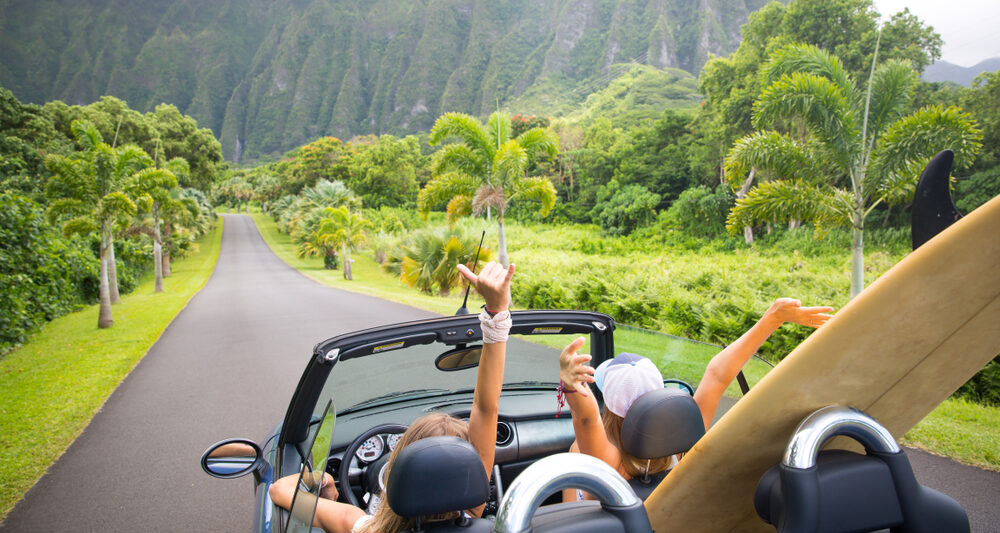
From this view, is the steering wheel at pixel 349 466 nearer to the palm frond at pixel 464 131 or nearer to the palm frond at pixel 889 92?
the palm frond at pixel 889 92

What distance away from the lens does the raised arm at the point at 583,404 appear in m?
1.43

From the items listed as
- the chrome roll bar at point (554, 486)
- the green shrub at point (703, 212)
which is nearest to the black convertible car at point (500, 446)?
the chrome roll bar at point (554, 486)

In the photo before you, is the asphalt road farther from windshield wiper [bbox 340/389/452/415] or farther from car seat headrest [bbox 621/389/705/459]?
car seat headrest [bbox 621/389/705/459]

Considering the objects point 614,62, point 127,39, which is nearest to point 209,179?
point 614,62

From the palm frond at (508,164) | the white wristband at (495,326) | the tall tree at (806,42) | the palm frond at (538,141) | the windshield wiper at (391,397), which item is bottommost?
the windshield wiper at (391,397)

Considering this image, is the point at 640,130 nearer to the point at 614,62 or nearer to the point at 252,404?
the point at 252,404

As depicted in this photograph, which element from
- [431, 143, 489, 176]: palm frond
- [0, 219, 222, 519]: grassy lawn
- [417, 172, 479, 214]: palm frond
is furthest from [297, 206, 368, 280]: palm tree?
[431, 143, 489, 176]: palm frond

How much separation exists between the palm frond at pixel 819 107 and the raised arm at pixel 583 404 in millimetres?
10307

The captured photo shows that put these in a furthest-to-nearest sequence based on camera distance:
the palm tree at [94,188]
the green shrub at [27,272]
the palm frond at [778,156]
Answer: the palm tree at [94,188] → the green shrub at [27,272] → the palm frond at [778,156]

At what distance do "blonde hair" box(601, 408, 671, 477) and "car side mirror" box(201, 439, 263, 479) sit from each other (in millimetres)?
1633

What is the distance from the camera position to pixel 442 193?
16859 mm

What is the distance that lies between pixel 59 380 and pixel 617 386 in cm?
1123

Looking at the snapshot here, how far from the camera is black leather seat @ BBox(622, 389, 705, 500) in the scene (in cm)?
143

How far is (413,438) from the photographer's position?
1.66 meters
